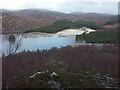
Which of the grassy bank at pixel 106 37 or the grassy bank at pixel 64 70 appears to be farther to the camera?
the grassy bank at pixel 106 37

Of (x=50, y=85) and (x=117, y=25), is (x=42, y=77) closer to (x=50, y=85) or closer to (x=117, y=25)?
(x=50, y=85)

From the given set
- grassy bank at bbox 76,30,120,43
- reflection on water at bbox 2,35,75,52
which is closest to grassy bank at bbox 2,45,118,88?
grassy bank at bbox 76,30,120,43

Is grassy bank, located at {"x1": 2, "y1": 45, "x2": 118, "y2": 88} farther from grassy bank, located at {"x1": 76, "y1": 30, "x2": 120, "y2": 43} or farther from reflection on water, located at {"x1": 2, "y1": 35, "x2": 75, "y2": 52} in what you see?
reflection on water, located at {"x1": 2, "y1": 35, "x2": 75, "y2": 52}

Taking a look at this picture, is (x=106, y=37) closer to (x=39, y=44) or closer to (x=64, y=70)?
(x=64, y=70)

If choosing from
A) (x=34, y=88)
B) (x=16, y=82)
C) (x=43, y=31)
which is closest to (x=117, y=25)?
(x=34, y=88)

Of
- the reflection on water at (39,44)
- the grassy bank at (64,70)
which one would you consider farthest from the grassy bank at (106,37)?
the reflection on water at (39,44)

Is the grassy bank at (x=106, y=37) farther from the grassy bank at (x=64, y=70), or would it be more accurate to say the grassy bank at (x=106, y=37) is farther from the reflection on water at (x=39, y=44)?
the reflection on water at (x=39, y=44)

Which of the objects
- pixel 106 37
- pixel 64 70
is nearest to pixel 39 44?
pixel 106 37

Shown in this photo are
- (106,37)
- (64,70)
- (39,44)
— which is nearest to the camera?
(64,70)

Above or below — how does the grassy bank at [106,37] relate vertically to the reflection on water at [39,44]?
above

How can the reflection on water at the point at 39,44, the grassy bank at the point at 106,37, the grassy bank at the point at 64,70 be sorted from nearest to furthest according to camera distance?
1. the grassy bank at the point at 64,70
2. the grassy bank at the point at 106,37
3. the reflection on water at the point at 39,44

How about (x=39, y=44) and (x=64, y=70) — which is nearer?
(x=64, y=70)
